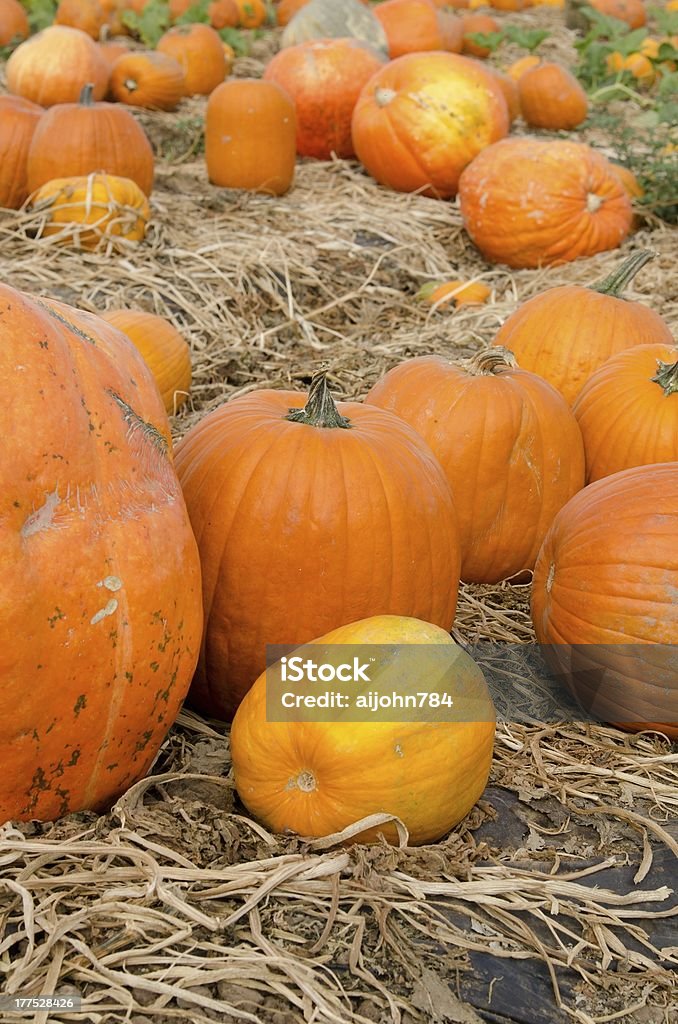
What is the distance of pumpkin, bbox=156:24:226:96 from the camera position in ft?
32.9

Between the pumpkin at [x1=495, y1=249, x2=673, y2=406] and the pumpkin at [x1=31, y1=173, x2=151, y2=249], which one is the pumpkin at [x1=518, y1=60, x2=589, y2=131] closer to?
the pumpkin at [x1=31, y1=173, x2=151, y2=249]

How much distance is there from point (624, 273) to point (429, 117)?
3632 millimetres

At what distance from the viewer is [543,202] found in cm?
613

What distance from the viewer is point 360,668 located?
84.7 inches

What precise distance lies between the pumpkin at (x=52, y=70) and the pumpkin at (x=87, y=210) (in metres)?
2.76

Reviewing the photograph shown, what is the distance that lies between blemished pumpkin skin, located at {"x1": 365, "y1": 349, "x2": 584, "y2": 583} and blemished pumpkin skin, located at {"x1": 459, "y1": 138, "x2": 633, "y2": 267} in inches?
123

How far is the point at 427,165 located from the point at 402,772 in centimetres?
607

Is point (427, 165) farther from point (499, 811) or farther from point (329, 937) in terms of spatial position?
point (329, 937)

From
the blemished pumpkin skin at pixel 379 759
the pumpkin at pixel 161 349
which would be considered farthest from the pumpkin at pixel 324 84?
the blemished pumpkin skin at pixel 379 759

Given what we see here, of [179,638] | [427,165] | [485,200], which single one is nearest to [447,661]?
[179,638]

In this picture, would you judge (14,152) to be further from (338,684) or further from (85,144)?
(338,684)

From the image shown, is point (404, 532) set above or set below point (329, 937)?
above

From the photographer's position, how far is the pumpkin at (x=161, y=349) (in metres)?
4.25

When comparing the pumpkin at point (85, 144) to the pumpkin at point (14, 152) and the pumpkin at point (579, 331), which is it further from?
the pumpkin at point (579, 331)
